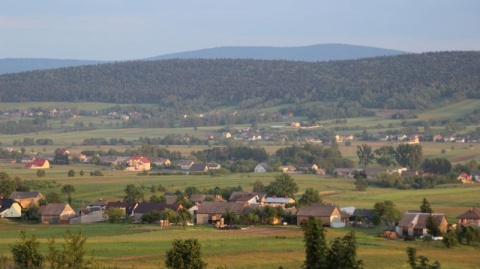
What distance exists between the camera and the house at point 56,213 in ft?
183

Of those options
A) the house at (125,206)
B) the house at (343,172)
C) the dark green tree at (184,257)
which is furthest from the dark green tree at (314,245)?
the house at (343,172)

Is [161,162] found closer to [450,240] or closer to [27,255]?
[450,240]

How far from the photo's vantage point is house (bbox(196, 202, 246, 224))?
55.0m

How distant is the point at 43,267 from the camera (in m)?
32.2

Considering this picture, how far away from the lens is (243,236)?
45.6 meters

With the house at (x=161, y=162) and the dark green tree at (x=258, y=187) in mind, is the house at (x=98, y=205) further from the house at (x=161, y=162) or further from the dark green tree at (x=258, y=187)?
the house at (x=161, y=162)

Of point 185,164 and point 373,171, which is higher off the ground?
point 373,171

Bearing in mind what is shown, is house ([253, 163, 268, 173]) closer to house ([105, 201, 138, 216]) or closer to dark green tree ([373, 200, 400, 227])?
house ([105, 201, 138, 216])

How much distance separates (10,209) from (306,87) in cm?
12709

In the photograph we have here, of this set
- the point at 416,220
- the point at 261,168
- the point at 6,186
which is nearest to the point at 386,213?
the point at 416,220

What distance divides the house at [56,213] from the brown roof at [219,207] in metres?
7.28

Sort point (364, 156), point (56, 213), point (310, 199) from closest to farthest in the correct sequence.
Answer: point (56, 213), point (310, 199), point (364, 156)

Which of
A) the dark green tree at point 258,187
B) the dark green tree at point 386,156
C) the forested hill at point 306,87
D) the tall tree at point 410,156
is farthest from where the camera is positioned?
the forested hill at point 306,87

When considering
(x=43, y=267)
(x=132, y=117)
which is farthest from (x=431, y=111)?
(x=43, y=267)
